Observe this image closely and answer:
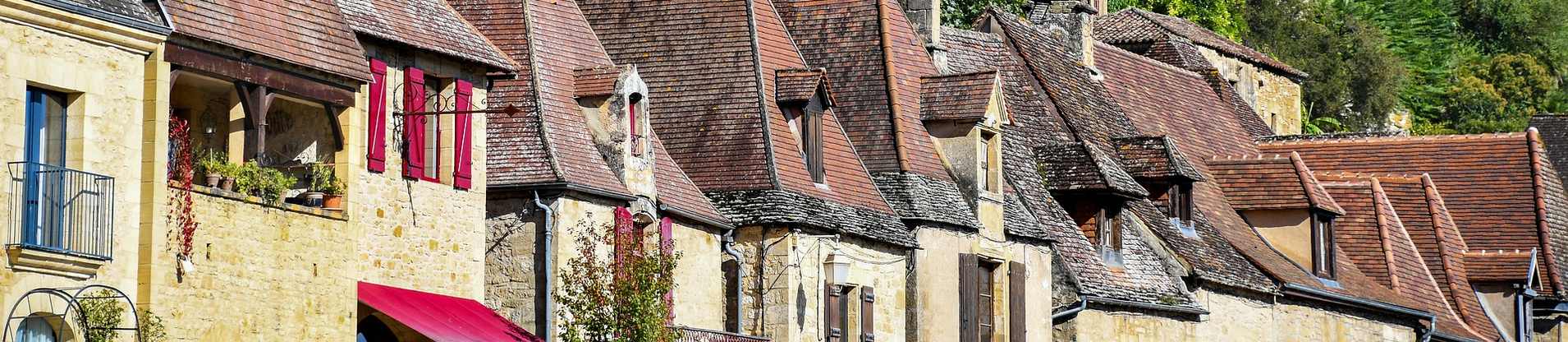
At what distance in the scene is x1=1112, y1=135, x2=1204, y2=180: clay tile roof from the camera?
48469 mm

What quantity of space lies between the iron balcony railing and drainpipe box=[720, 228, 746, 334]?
12593mm

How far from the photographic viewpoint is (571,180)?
104ft

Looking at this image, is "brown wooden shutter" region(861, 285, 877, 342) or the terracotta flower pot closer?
the terracotta flower pot

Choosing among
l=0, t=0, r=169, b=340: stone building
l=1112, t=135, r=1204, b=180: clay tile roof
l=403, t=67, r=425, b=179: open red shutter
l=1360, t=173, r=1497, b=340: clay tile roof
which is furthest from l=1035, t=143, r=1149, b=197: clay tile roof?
l=0, t=0, r=169, b=340: stone building

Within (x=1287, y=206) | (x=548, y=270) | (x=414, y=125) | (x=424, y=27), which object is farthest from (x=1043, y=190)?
(x=414, y=125)

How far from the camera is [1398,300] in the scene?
52906 millimetres

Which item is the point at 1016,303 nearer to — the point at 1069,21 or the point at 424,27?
the point at 1069,21

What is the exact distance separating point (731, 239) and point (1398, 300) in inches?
818

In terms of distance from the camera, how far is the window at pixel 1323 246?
169 ft

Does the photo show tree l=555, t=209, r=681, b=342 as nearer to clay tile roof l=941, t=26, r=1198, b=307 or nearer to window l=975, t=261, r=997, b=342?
window l=975, t=261, r=997, b=342

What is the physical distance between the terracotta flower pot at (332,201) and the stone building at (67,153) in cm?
312

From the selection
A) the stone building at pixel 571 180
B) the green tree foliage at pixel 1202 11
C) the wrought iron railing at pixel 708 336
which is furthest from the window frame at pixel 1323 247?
the green tree foliage at pixel 1202 11

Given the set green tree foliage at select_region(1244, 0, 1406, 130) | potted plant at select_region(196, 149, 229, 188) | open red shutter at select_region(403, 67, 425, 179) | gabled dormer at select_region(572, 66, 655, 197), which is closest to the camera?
potted plant at select_region(196, 149, 229, 188)

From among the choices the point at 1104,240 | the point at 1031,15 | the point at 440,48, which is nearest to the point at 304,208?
the point at 440,48
